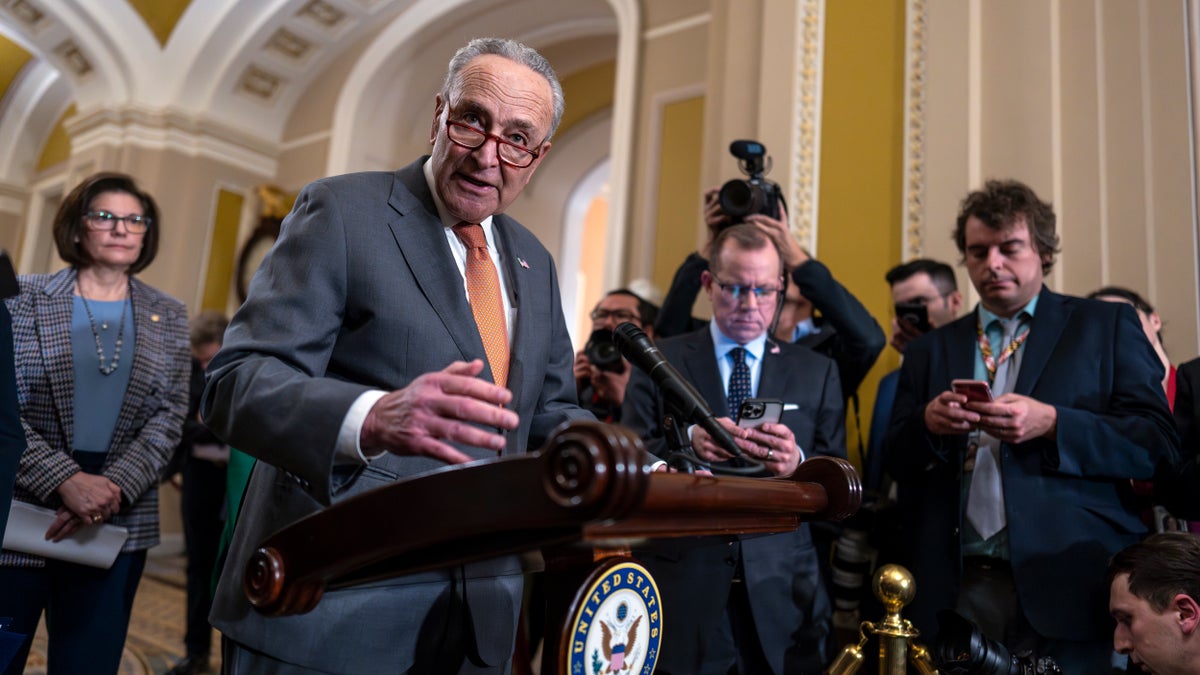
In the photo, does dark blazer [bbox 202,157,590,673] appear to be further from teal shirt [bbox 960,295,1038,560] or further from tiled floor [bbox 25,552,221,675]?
tiled floor [bbox 25,552,221,675]

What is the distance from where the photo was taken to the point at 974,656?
156 cm

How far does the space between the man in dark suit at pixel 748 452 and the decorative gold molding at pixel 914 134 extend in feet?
4.34

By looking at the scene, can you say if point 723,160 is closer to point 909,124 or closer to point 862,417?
point 909,124

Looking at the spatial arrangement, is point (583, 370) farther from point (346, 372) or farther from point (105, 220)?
point (346, 372)

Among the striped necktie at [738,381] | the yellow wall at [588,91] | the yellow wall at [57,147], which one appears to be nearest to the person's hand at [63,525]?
the striped necktie at [738,381]

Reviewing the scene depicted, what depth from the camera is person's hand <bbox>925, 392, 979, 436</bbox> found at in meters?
1.81

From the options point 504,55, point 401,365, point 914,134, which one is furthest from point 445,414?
point 914,134

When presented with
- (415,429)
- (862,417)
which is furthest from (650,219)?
(415,429)

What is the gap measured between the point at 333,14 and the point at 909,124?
17.7 ft

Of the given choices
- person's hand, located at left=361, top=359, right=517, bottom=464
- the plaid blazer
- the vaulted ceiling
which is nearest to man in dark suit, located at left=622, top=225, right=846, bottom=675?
person's hand, located at left=361, top=359, right=517, bottom=464

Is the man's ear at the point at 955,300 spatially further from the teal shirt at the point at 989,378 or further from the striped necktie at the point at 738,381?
the striped necktie at the point at 738,381

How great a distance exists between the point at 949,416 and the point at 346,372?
1.30 meters

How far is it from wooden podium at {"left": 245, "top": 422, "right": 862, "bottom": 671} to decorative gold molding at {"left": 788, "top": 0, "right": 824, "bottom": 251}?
2.81 m

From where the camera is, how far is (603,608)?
2.52 feet
